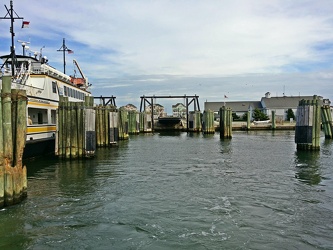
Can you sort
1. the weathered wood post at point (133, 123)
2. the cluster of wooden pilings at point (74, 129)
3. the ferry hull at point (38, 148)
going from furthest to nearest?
the weathered wood post at point (133, 123)
the cluster of wooden pilings at point (74, 129)
the ferry hull at point (38, 148)

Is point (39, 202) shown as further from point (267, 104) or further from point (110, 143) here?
point (267, 104)

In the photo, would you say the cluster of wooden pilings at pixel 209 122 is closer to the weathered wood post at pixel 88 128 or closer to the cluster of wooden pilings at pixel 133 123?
the cluster of wooden pilings at pixel 133 123

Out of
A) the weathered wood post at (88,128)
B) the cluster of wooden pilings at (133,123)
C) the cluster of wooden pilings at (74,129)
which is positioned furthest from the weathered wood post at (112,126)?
the cluster of wooden pilings at (133,123)

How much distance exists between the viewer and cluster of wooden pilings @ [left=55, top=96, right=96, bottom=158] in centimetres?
2466

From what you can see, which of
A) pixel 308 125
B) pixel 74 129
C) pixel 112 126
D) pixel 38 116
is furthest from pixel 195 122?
pixel 74 129

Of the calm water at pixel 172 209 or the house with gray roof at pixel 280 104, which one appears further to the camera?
the house with gray roof at pixel 280 104

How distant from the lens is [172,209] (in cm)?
1282

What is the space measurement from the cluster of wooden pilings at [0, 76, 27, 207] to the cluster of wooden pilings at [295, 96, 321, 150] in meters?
25.4

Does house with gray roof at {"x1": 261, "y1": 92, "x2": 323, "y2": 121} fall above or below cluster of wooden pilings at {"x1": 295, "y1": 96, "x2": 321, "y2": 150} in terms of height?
above

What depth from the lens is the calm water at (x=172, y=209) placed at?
994 centimetres

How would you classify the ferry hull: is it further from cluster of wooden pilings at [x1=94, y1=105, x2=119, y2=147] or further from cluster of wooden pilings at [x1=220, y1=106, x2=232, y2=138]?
cluster of wooden pilings at [x1=220, y1=106, x2=232, y2=138]

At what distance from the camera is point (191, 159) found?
2753cm

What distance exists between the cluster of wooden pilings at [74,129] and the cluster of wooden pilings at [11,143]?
10.9 metres

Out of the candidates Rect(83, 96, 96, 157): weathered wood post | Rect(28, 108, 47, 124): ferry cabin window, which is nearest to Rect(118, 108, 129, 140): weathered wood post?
Rect(28, 108, 47, 124): ferry cabin window
